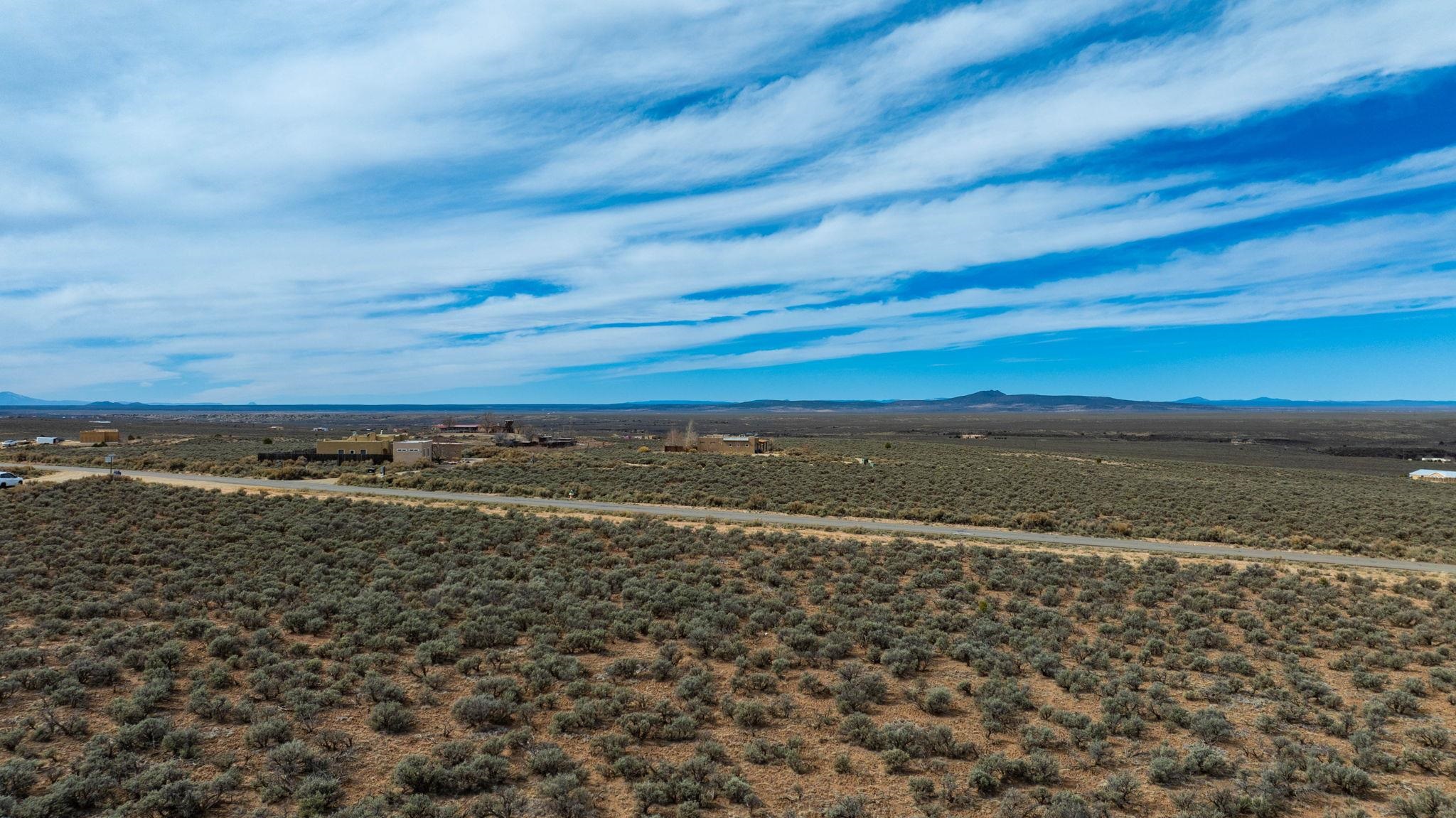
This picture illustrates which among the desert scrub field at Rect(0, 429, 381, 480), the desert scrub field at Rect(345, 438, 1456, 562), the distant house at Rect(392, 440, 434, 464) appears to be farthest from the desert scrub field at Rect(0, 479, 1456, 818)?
the distant house at Rect(392, 440, 434, 464)

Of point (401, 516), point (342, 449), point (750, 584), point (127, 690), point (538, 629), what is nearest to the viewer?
point (127, 690)

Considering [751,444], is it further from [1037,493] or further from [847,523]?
[847,523]

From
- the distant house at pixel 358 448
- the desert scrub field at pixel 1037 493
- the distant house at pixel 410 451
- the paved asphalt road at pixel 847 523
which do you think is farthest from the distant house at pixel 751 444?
the paved asphalt road at pixel 847 523

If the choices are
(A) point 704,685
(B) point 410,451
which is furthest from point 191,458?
(A) point 704,685

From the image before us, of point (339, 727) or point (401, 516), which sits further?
point (401, 516)

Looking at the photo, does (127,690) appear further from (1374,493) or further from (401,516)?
(1374,493)

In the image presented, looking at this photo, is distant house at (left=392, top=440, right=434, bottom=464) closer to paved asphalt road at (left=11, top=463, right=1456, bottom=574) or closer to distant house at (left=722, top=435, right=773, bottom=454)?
paved asphalt road at (left=11, top=463, right=1456, bottom=574)

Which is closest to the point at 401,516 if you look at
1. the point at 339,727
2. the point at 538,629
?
the point at 538,629
